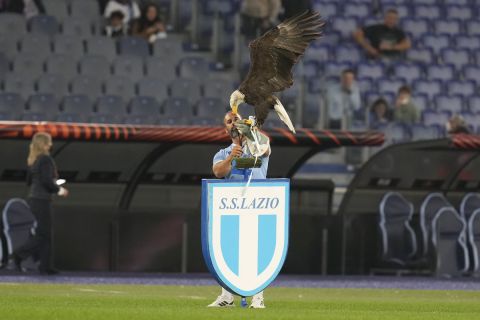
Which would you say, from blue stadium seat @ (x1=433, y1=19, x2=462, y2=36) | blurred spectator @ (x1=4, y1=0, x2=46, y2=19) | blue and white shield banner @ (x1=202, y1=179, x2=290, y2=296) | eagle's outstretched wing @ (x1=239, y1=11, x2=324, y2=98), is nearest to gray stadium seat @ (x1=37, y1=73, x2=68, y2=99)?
blurred spectator @ (x1=4, y1=0, x2=46, y2=19)

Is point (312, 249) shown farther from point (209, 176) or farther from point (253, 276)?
point (253, 276)

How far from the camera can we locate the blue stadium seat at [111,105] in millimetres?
23438

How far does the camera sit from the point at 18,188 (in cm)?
2098

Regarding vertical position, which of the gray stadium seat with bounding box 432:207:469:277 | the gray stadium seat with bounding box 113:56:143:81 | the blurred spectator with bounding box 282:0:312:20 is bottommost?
the gray stadium seat with bounding box 432:207:469:277

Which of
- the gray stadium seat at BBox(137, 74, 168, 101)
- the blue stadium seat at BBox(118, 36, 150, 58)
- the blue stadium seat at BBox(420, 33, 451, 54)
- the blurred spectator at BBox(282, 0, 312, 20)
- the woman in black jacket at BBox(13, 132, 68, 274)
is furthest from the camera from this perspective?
the blue stadium seat at BBox(420, 33, 451, 54)

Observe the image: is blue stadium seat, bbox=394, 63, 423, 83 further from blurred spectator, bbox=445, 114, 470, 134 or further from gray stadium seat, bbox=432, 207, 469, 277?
gray stadium seat, bbox=432, 207, 469, 277

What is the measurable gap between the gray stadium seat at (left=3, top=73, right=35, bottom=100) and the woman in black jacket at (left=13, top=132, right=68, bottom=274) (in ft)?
14.4

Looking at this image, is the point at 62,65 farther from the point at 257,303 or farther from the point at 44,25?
the point at 257,303

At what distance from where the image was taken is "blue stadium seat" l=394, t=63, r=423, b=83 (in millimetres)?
28719

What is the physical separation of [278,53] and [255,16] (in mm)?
12886

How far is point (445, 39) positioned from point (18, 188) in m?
11.8

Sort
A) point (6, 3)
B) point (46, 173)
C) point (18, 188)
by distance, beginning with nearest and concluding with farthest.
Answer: point (46, 173)
point (18, 188)
point (6, 3)

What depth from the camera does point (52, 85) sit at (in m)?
23.9

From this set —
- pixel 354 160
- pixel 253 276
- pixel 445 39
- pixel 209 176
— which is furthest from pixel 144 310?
pixel 445 39
